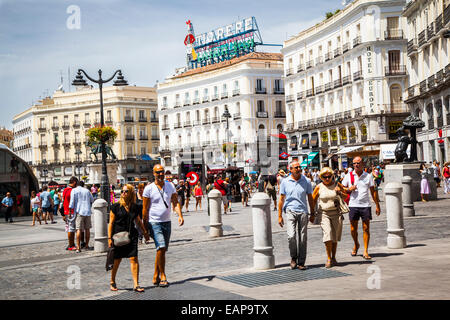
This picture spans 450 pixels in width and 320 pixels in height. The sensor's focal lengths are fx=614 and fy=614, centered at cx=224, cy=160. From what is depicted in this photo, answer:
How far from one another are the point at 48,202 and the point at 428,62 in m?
28.0

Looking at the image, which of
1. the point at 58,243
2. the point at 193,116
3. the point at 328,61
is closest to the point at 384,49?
the point at 328,61

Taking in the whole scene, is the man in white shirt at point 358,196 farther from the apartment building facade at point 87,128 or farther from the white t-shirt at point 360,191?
the apartment building facade at point 87,128

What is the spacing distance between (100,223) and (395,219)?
6.08 meters

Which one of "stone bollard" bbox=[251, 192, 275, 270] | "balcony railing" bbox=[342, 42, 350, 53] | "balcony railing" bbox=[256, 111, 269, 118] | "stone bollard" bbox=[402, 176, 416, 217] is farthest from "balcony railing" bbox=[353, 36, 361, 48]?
"stone bollard" bbox=[251, 192, 275, 270]

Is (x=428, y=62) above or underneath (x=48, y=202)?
above

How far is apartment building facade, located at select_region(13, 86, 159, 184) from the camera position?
89250 mm

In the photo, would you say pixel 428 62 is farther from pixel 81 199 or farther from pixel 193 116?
pixel 193 116

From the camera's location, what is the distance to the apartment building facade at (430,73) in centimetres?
3781

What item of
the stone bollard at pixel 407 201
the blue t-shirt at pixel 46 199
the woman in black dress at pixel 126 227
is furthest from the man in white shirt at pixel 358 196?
the blue t-shirt at pixel 46 199

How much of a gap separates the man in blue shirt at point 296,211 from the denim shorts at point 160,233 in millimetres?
1719

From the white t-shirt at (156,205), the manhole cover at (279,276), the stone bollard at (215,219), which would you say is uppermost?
the white t-shirt at (156,205)

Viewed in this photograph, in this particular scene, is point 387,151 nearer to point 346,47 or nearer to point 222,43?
point 346,47

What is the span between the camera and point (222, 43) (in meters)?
79.3

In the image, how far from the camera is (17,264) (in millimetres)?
12305
